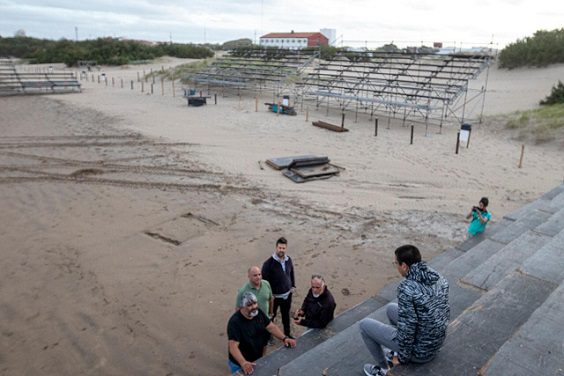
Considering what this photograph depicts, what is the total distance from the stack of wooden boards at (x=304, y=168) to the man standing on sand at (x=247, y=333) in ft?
25.9

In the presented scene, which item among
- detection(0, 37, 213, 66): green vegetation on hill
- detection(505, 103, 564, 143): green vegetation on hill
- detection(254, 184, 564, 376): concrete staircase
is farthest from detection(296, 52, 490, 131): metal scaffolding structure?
detection(0, 37, 213, 66): green vegetation on hill

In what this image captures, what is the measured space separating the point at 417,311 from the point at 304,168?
9.68 meters

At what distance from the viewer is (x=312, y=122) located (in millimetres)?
20438

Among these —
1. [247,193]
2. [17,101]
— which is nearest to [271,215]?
[247,193]

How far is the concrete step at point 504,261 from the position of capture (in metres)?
5.27

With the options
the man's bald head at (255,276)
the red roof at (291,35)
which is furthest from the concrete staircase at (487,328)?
the red roof at (291,35)

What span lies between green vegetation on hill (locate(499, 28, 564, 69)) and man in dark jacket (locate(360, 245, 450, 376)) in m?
37.1

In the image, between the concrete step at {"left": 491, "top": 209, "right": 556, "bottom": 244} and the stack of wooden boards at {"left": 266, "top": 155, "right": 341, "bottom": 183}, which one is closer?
the concrete step at {"left": 491, "top": 209, "right": 556, "bottom": 244}

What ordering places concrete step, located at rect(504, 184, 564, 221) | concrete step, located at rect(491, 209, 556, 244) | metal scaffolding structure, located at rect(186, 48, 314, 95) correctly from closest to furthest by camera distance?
concrete step, located at rect(491, 209, 556, 244)
concrete step, located at rect(504, 184, 564, 221)
metal scaffolding structure, located at rect(186, 48, 314, 95)

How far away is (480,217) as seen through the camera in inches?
288

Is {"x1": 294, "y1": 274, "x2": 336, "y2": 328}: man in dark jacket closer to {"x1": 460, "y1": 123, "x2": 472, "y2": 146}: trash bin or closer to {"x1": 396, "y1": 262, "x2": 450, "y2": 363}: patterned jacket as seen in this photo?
{"x1": 396, "y1": 262, "x2": 450, "y2": 363}: patterned jacket

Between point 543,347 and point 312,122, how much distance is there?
1757cm

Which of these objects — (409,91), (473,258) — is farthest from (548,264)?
(409,91)

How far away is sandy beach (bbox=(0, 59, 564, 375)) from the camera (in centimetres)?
574
